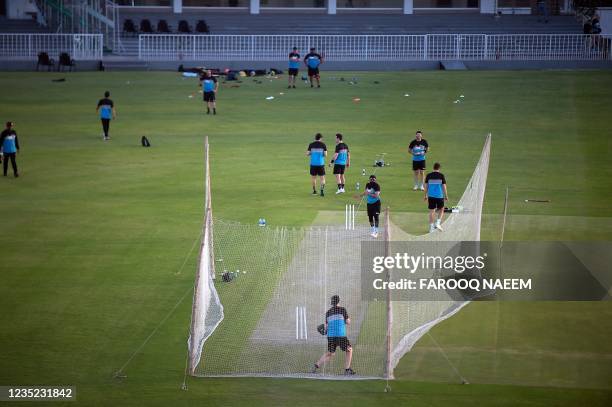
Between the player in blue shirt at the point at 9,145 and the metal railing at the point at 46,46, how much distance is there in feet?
90.1

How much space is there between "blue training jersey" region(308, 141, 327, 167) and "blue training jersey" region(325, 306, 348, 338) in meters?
13.7

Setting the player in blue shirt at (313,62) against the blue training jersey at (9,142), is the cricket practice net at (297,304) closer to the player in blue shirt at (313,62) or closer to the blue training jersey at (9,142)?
the blue training jersey at (9,142)

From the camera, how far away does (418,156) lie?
32.1 metres

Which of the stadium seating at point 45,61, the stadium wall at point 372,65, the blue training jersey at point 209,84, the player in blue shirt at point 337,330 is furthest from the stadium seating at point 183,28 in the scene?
the player in blue shirt at point 337,330

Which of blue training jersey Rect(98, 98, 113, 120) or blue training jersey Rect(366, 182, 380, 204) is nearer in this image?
blue training jersey Rect(366, 182, 380, 204)

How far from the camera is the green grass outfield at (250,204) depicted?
18.4 meters

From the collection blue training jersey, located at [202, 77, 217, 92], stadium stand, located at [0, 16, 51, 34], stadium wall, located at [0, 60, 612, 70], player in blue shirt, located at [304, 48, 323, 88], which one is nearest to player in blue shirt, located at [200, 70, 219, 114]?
blue training jersey, located at [202, 77, 217, 92]

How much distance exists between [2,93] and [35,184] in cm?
1950

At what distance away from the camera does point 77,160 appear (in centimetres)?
3856

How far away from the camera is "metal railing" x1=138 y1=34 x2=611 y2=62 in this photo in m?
61.2

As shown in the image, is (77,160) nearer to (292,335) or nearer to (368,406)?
(292,335)

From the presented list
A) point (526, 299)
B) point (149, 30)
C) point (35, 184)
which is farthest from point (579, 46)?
point (526, 299)

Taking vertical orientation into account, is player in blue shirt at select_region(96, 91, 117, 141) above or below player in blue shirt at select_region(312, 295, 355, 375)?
above

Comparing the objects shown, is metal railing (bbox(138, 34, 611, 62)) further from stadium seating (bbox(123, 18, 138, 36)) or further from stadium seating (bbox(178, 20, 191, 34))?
stadium seating (bbox(178, 20, 191, 34))
